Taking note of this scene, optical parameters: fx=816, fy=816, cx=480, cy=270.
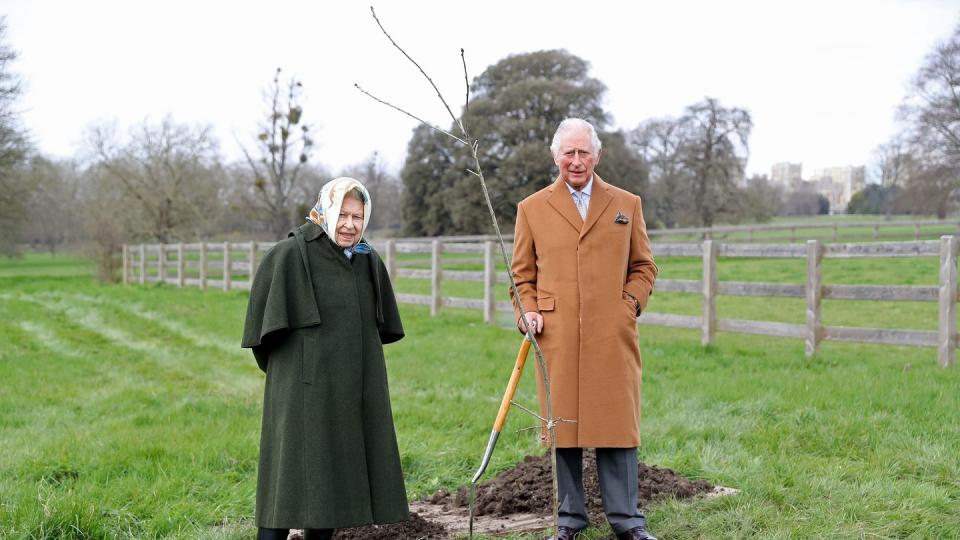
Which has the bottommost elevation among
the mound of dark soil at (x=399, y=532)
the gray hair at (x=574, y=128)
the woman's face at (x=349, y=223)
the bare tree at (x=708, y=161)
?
the mound of dark soil at (x=399, y=532)

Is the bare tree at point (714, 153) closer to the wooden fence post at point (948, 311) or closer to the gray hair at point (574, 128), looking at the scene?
the wooden fence post at point (948, 311)

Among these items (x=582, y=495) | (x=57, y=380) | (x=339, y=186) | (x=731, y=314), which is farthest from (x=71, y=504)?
(x=731, y=314)

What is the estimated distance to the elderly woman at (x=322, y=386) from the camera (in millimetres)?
3074

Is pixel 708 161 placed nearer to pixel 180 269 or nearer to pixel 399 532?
pixel 180 269

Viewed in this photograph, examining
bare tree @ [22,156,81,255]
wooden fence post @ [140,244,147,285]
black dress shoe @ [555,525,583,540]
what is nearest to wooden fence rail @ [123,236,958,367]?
black dress shoe @ [555,525,583,540]

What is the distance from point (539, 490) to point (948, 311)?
518cm

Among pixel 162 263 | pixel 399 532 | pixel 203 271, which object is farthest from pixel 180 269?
pixel 399 532

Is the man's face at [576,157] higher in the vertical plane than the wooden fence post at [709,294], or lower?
higher

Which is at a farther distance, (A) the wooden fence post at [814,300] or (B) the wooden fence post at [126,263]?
(B) the wooden fence post at [126,263]

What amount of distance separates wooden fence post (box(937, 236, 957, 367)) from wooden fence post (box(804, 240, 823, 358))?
Result: 114cm

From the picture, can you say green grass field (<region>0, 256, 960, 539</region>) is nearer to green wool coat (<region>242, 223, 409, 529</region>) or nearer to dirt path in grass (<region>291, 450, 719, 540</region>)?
dirt path in grass (<region>291, 450, 719, 540</region>)

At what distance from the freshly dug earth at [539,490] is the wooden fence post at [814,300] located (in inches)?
181

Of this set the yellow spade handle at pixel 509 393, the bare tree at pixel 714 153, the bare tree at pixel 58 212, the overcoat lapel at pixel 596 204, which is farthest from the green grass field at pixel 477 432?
the bare tree at pixel 58 212

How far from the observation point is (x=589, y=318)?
135 inches
